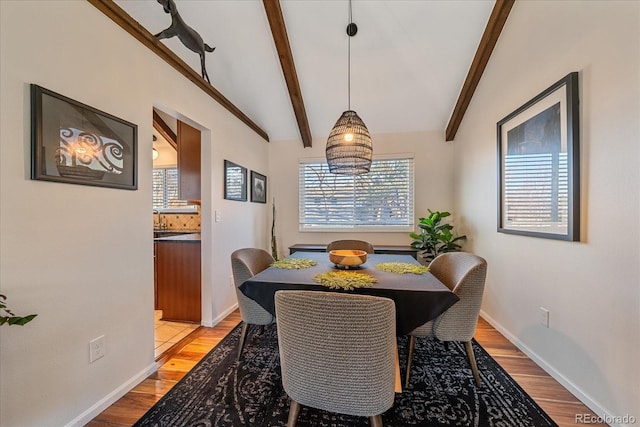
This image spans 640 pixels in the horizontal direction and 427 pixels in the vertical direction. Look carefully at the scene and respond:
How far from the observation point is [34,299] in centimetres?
131

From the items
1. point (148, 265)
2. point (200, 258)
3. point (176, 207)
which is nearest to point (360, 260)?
point (148, 265)

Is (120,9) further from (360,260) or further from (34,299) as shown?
(360,260)

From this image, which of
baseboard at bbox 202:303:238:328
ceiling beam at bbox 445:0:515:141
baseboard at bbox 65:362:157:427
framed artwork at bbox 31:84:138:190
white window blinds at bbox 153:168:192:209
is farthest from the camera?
white window blinds at bbox 153:168:192:209

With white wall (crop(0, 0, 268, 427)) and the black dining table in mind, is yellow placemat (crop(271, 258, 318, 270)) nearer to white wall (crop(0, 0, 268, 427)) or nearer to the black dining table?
the black dining table

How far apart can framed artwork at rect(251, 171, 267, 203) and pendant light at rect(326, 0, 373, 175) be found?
1694 mm

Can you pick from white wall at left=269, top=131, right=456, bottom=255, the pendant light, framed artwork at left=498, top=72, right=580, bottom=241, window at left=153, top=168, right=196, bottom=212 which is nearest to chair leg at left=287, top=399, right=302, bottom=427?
the pendant light

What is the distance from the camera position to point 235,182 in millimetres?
3316

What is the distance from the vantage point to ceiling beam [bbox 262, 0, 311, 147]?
Answer: 2.39 metres

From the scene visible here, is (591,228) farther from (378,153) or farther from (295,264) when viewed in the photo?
(378,153)

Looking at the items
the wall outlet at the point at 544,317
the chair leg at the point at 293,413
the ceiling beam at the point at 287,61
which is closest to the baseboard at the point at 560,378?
the wall outlet at the point at 544,317

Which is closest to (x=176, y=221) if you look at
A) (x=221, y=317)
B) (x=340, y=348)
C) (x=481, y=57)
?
(x=221, y=317)

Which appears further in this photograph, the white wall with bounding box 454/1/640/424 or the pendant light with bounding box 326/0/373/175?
the pendant light with bounding box 326/0/373/175

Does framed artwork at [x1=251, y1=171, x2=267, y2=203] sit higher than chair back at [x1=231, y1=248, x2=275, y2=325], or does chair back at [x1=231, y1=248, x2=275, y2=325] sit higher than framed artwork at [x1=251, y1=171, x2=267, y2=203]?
framed artwork at [x1=251, y1=171, x2=267, y2=203]

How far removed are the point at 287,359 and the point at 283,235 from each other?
330cm
